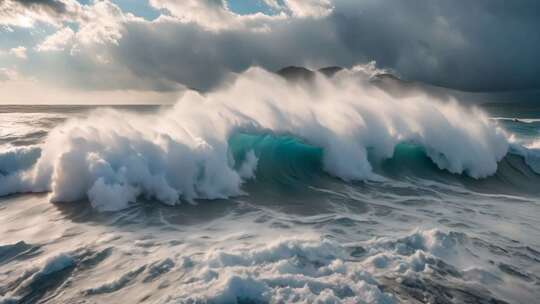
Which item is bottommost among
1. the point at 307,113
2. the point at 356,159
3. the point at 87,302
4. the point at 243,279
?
the point at 87,302

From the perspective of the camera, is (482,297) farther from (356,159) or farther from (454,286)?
(356,159)

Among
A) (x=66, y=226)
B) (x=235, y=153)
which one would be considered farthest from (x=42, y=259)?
(x=235, y=153)

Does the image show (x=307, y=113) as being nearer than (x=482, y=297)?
No

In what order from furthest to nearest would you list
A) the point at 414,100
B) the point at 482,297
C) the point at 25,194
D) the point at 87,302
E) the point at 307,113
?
1. the point at 414,100
2. the point at 307,113
3. the point at 25,194
4. the point at 482,297
5. the point at 87,302

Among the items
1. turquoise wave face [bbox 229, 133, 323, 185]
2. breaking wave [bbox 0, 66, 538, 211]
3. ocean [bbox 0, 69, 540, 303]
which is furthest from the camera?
turquoise wave face [bbox 229, 133, 323, 185]

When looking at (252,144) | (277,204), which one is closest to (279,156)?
(252,144)

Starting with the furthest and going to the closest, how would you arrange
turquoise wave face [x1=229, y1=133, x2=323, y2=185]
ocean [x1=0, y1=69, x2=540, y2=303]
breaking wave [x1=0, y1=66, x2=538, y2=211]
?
turquoise wave face [x1=229, y1=133, x2=323, y2=185] < breaking wave [x1=0, y1=66, x2=538, y2=211] < ocean [x1=0, y1=69, x2=540, y2=303]
